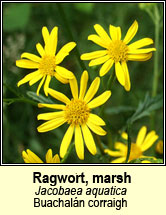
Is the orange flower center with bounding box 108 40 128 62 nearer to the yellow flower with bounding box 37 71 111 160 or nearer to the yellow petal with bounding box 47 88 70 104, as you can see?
the yellow flower with bounding box 37 71 111 160

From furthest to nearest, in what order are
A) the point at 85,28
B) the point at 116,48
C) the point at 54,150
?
1. the point at 85,28
2. the point at 54,150
3. the point at 116,48

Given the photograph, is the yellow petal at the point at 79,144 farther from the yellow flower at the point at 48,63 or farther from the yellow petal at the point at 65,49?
the yellow petal at the point at 65,49

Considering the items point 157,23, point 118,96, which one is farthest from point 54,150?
point 157,23

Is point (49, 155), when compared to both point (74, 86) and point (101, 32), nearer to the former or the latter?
point (74, 86)

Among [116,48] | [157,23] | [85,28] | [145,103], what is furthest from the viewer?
[85,28]

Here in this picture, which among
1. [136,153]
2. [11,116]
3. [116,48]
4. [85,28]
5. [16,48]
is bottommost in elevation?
[136,153]

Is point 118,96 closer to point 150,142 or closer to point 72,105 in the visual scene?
point 150,142

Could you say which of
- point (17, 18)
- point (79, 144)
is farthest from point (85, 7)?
point (79, 144)

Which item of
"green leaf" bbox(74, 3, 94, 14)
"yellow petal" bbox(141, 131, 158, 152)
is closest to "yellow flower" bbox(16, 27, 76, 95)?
"yellow petal" bbox(141, 131, 158, 152)

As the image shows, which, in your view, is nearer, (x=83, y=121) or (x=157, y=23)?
(x=83, y=121)
